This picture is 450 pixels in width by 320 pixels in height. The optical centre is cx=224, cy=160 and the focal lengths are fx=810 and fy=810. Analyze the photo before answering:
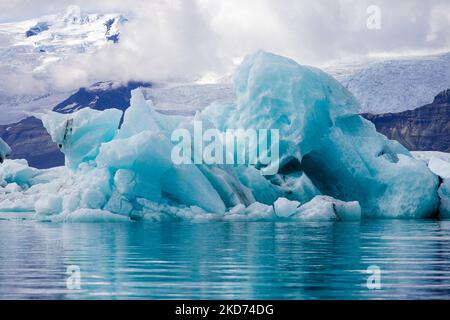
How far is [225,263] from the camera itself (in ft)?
32.6

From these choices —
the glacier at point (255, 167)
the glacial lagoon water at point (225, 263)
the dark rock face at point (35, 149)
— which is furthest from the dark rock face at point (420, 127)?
the glacial lagoon water at point (225, 263)

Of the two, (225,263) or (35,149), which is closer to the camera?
(225,263)

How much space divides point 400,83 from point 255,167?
24685 millimetres

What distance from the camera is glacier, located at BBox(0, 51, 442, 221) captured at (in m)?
19.8

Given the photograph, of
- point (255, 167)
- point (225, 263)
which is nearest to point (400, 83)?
point (255, 167)

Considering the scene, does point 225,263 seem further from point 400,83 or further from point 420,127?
A: point 420,127

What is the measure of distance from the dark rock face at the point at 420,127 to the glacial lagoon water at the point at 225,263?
452 ft

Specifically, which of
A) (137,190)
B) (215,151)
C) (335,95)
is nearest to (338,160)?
(335,95)

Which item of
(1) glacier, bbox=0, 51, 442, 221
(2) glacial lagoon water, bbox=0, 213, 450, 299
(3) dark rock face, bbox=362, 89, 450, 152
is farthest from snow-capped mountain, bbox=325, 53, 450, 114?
(3) dark rock face, bbox=362, 89, 450, 152

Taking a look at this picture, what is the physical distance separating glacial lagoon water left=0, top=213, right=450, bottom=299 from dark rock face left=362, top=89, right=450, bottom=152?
138m

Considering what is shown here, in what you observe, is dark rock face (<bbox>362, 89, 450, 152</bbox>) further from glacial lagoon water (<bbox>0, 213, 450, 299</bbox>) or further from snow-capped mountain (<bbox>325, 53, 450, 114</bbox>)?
glacial lagoon water (<bbox>0, 213, 450, 299</bbox>)

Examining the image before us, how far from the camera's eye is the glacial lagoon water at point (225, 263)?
735 cm

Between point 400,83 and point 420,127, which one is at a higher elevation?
point 420,127
